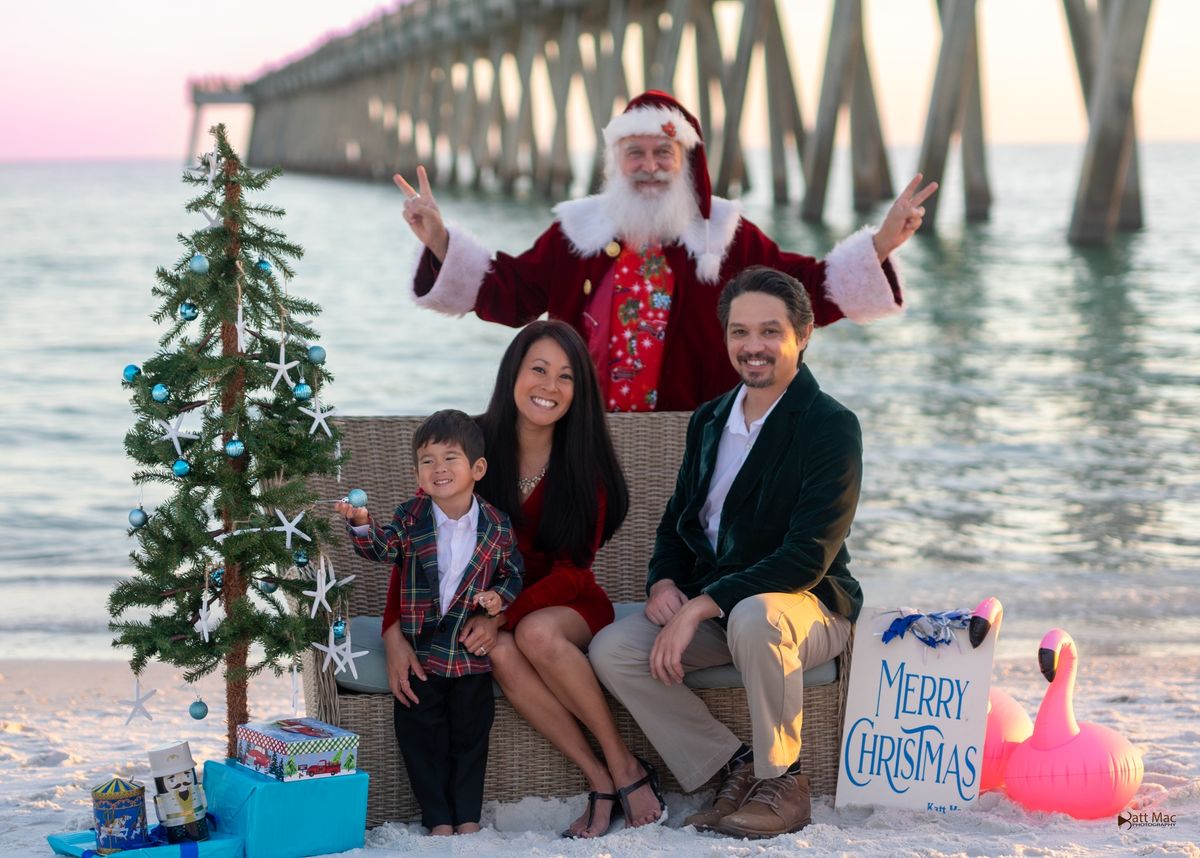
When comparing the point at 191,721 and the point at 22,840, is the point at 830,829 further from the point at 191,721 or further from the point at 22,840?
the point at 191,721

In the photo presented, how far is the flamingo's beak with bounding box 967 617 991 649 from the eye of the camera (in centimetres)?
341

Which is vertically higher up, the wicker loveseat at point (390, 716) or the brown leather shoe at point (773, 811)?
the wicker loveseat at point (390, 716)

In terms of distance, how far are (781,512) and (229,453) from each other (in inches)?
46.4

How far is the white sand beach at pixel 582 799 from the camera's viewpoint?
3086mm

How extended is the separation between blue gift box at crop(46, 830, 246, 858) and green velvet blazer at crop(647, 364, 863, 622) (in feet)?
3.61

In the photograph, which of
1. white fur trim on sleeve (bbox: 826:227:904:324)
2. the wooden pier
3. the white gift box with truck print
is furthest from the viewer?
the wooden pier

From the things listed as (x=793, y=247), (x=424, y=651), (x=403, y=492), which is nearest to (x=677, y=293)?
(x=403, y=492)

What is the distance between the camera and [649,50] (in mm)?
29438

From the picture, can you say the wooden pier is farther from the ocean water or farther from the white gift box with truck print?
the white gift box with truck print

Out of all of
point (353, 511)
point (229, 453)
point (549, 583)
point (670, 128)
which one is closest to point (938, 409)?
point (670, 128)

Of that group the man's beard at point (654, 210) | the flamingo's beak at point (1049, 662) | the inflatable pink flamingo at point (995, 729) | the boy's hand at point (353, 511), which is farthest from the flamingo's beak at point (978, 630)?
the man's beard at point (654, 210)

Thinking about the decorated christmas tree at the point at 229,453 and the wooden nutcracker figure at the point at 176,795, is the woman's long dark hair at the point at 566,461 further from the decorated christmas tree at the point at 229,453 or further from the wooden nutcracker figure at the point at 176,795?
the wooden nutcracker figure at the point at 176,795

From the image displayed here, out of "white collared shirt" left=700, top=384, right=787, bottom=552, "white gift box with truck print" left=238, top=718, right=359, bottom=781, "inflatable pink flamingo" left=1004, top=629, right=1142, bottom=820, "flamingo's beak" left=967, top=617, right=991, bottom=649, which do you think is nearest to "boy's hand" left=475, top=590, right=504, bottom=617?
"white gift box with truck print" left=238, top=718, right=359, bottom=781

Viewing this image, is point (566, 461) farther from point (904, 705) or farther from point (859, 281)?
point (859, 281)
